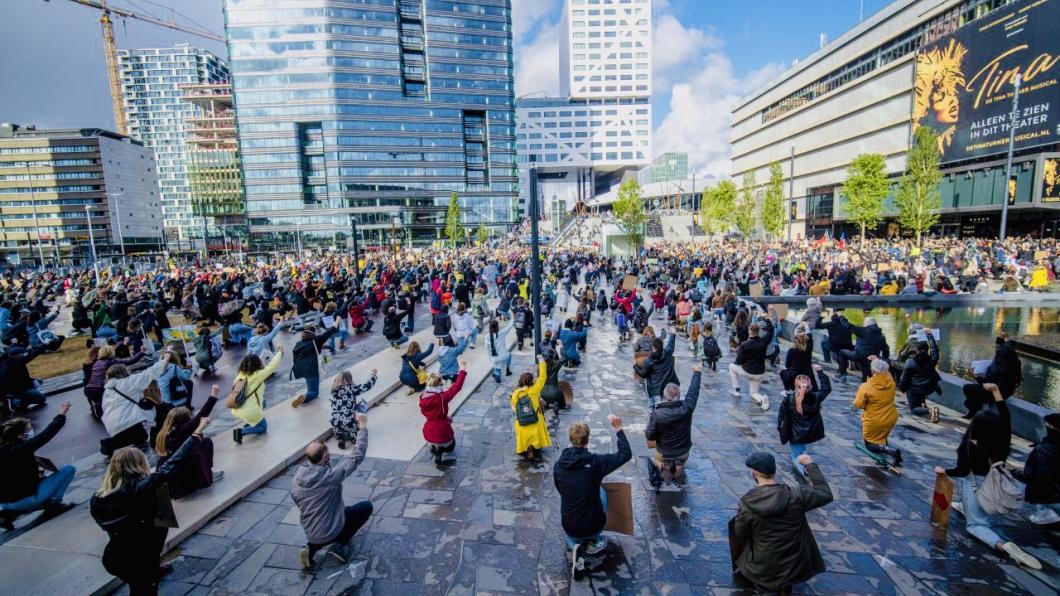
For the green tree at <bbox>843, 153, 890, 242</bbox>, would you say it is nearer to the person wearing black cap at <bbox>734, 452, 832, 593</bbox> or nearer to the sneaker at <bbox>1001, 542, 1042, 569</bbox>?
the sneaker at <bbox>1001, 542, 1042, 569</bbox>

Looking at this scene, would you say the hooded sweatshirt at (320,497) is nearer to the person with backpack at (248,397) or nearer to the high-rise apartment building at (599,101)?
the person with backpack at (248,397)

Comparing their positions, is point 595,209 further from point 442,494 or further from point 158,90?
point 158,90

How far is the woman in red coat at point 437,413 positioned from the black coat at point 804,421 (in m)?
4.29

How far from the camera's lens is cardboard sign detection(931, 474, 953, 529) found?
471cm

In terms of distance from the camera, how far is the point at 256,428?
23.4ft

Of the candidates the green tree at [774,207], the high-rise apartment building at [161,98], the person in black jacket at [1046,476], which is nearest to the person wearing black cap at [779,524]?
the person in black jacket at [1046,476]

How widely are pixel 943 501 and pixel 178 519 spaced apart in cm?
808

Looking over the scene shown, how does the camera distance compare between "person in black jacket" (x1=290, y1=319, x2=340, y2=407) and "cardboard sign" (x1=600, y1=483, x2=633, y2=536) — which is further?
"person in black jacket" (x1=290, y1=319, x2=340, y2=407)

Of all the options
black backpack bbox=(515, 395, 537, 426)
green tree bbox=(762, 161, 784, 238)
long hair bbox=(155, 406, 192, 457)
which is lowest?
black backpack bbox=(515, 395, 537, 426)

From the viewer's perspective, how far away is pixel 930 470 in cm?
605

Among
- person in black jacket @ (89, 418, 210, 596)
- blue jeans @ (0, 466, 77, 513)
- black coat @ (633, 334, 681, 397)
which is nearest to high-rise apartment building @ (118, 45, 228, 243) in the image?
blue jeans @ (0, 466, 77, 513)

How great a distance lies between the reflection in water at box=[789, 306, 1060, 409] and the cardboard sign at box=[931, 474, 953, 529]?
6.36 meters

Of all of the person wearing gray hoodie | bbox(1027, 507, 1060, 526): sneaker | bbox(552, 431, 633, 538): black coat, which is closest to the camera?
the person wearing gray hoodie

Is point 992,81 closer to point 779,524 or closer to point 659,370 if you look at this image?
point 659,370
